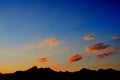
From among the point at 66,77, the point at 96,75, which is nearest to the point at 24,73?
the point at 66,77

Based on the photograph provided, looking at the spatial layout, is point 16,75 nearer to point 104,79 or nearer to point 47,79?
point 47,79

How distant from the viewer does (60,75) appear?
11900cm

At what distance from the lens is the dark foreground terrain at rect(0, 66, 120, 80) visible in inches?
4567

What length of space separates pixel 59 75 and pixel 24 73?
1606 cm

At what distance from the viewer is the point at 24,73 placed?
116750mm

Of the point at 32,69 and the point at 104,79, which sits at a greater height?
the point at 32,69

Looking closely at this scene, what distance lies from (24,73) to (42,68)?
341 inches

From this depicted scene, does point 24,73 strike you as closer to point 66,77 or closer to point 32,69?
point 32,69

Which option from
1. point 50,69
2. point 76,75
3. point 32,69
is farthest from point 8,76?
point 76,75

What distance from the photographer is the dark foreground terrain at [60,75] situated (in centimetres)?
11600

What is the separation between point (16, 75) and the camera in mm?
116750

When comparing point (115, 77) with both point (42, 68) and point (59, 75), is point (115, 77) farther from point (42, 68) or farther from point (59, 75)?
point (42, 68)

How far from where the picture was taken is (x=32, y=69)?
387ft

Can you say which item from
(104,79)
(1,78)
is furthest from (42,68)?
(104,79)
